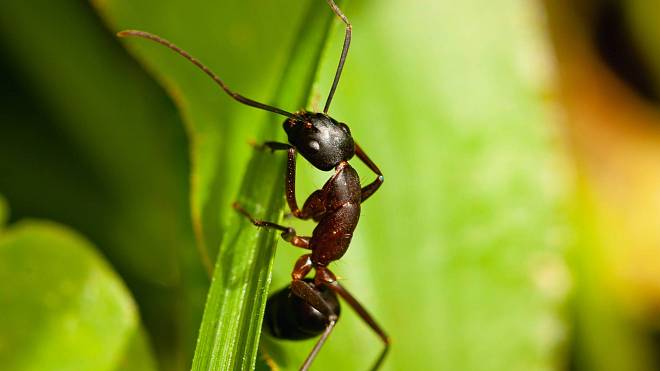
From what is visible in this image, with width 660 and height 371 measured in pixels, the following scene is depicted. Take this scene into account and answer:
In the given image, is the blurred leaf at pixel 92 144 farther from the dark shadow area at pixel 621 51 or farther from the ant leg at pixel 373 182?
the dark shadow area at pixel 621 51

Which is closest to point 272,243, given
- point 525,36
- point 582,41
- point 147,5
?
point 147,5

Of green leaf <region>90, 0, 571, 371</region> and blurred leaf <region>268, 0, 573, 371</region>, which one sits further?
blurred leaf <region>268, 0, 573, 371</region>

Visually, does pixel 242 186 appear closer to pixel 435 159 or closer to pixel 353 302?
pixel 353 302

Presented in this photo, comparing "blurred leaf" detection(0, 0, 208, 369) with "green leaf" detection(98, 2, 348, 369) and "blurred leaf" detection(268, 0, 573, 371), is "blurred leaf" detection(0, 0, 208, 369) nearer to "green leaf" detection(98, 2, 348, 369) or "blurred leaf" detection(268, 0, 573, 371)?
"green leaf" detection(98, 2, 348, 369)

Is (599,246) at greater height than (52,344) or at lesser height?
greater

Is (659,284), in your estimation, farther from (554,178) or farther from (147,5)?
(147,5)

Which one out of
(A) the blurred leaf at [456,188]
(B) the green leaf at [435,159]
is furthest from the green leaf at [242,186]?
(A) the blurred leaf at [456,188]

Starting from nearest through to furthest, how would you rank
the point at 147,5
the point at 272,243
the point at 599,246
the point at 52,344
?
the point at 272,243 < the point at 52,344 < the point at 147,5 < the point at 599,246

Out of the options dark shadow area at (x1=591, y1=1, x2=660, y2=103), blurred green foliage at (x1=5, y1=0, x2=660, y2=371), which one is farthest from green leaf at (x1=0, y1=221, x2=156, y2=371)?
dark shadow area at (x1=591, y1=1, x2=660, y2=103)
